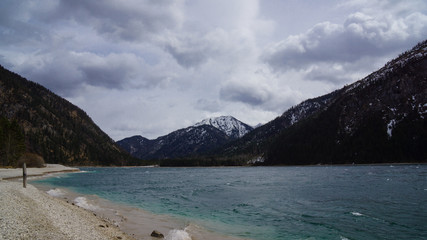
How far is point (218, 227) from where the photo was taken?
26375 mm

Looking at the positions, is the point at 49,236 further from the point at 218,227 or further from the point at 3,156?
the point at 3,156

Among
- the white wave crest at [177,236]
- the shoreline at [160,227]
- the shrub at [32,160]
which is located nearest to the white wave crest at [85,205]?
the shoreline at [160,227]

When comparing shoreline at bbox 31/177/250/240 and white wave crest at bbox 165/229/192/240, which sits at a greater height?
white wave crest at bbox 165/229/192/240

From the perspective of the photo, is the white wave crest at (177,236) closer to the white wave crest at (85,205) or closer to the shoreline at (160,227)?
the shoreline at (160,227)

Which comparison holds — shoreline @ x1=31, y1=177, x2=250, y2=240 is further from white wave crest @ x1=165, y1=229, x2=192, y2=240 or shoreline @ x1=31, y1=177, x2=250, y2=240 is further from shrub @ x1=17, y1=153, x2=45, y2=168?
shrub @ x1=17, y1=153, x2=45, y2=168

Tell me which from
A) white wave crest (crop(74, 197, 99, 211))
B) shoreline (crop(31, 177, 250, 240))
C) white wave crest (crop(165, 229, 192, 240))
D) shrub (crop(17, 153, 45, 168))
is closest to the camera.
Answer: white wave crest (crop(165, 229, 192, 240))

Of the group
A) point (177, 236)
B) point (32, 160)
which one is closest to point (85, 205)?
point (177, 236)

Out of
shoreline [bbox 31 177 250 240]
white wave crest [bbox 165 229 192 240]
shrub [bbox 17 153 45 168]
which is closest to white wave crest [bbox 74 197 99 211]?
shoreline [bbox 31 177 250 240]

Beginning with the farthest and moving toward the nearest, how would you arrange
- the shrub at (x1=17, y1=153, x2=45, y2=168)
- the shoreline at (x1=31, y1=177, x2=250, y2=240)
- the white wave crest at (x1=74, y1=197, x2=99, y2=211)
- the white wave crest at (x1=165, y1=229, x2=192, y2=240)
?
the shrub at (x1=17, y1=153, x2=45, y2=168) < the white wave crest at (x1=74, y1=197, x2=99, y2=211) < the shoreline at (x1=31, y1=177, x2=250, y2=240) < the white wave crest at (x1=165, y1=229, x2=192, y2=240)

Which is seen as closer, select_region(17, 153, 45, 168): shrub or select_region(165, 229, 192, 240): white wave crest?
select_region(165, 229, 192, 240): white wave crest

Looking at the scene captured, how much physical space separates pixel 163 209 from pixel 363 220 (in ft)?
74.6

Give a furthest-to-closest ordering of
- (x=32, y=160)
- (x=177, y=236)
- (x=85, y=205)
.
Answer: (x=32, y=160)
(x=85, y=205)
(x=177, y=236)

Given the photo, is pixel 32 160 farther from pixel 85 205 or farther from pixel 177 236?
pixel 177 236

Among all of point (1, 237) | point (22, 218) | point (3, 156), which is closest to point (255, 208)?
point (22, 218)
